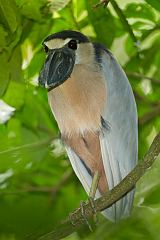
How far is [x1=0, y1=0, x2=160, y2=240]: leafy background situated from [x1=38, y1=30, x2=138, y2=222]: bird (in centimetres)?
9

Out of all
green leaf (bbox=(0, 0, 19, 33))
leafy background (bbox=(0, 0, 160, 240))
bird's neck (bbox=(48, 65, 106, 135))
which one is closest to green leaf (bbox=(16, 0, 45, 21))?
leafy background (bbox=(0, 0, 160, 240))

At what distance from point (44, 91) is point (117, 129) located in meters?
0.38

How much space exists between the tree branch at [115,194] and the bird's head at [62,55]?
35 centimetres

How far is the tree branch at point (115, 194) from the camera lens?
140cm

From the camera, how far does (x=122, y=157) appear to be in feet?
6.38

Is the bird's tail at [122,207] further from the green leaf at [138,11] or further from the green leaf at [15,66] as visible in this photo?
the green leaf at [138,11]

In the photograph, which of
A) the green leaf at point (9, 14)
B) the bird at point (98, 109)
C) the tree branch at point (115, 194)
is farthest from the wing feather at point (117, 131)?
the green leaf at point (9, 14)

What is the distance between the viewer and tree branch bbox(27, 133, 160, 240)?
54.9 inches

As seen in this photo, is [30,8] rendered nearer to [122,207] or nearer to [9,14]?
[9,14]

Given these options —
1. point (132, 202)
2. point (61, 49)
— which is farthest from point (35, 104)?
point (132, 202)

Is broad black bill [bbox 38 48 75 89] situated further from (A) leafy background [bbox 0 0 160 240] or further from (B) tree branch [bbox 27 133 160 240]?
(B) tree branch [bbox 27 133 160 240]

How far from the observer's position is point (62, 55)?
183 centimetres

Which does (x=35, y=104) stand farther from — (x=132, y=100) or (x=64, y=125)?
(x=132, y=100)

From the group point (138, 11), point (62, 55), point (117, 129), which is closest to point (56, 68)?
point (62, 55)
